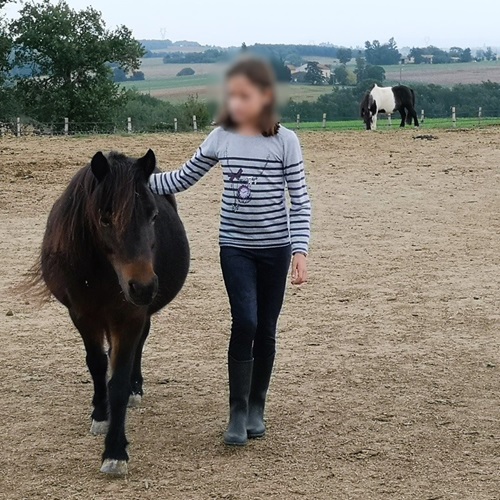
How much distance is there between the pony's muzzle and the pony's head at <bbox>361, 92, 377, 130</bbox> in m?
22.9

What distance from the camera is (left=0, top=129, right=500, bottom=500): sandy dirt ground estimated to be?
3639mm

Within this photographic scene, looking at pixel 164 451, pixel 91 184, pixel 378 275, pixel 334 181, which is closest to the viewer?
pixel 91 184

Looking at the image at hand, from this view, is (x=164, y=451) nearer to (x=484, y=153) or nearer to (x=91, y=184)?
(x=91, y=184)

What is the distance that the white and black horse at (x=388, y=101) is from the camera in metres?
25.8

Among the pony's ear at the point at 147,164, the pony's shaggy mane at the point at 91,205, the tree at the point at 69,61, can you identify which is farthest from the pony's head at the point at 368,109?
the pony's ear at the point at 147,164

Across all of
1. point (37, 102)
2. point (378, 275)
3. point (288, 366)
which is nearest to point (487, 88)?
point (37, 102)

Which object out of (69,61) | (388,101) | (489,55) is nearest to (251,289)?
(388,101)

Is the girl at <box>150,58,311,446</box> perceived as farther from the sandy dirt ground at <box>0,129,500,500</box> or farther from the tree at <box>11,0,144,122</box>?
the tree at <box>11,0,144,122</box>

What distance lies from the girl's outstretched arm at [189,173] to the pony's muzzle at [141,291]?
0.75m

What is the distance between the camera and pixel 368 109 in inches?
1007

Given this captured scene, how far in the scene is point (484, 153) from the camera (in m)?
15.5

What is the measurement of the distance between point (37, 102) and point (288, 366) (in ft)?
99.1

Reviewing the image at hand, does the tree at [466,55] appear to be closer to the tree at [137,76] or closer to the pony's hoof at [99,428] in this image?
the tree at [137,76]

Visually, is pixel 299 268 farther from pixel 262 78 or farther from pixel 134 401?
pixel 134 401
